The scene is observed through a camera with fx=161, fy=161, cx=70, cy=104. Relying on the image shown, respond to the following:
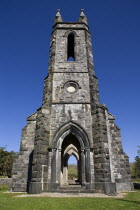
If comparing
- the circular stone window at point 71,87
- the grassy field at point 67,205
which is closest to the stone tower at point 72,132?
the circular stone window at point 71,87

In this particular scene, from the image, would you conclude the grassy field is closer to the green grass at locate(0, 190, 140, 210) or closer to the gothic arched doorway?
the green grass at locate(0, 190, 140, 210)

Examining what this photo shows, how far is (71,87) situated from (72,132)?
373 centimetres

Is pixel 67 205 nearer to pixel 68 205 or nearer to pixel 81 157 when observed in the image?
pixel 68 205

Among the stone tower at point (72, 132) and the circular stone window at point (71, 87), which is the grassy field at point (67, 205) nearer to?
the stone tower at point (72, 132)

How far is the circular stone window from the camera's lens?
1260 centimetres

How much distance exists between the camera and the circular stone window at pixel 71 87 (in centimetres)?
1260

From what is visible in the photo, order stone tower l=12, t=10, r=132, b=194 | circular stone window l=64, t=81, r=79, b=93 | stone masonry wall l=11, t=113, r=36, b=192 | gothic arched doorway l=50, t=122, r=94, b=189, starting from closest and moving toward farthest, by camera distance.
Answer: stone tower l=12, t=10, r=132, b=194 → gothic arched doorway l=50, t=122, r=94, b=189 → stone masonry wall l=11, t=113, r=36, b=192 → circular stone window l=64, t=81, r=79, b=93

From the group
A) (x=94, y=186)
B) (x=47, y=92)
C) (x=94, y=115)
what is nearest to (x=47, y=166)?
(x=94, y=186)

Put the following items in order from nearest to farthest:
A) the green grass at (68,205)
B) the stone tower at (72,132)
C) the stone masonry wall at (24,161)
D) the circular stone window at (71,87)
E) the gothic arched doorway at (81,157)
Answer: the green grass at (68,205) < the stone tower at (72,132) < the gothic arched doorway at (81,157) < the stone masonry wall at (24,161) < the circular stone window at (71,87)

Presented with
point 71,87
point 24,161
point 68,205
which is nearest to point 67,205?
point 68,205

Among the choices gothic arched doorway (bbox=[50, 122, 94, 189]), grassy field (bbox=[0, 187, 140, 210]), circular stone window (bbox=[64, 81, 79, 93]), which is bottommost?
grassy field (bbox=[0, 187, 140, 210])

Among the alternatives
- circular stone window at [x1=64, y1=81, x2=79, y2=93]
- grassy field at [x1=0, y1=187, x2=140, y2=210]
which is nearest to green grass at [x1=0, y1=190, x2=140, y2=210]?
grassy field at [x1=0, y1=187, x2=140, y2=210]

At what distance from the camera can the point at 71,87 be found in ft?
41.9

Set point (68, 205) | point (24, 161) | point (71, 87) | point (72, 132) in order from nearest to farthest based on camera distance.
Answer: point (68, 205)
point (72, 132)
point (24, 161)
point (71, 87)
